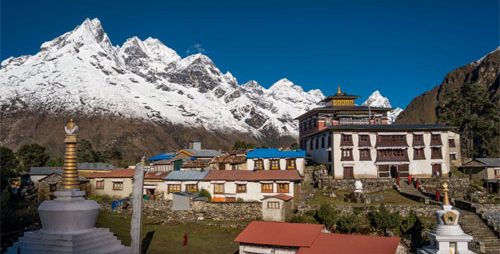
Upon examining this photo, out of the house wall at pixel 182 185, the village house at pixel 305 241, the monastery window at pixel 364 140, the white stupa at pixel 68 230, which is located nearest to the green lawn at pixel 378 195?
the monastery window at pixel 364 140

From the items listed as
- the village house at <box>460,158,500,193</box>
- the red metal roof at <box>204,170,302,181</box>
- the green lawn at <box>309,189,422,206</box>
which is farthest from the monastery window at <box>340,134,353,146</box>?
the village house at <box>460,158,500,193</box>

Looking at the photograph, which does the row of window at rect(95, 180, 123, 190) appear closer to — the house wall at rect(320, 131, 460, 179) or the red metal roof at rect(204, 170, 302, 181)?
the red metal roof at rect(204, 170, 302, 181)

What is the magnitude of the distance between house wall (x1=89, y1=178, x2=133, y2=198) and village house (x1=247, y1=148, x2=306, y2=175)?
576 inches

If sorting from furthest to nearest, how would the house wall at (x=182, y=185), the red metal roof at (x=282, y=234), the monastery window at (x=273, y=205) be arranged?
the house wall at (x=182, y=185) → the monastery window at (x=273, y=205) → the red metal roof at (x=282, y=234)

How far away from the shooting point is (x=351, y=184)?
45.2 metres

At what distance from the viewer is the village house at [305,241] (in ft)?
80.2

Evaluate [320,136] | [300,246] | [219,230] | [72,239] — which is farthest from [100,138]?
[72,239]

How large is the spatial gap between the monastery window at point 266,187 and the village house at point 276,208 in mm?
3903

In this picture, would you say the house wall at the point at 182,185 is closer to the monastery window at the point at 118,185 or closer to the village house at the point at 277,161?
the monastery window at the point at 118,185

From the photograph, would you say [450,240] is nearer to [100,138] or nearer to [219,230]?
[219,230]

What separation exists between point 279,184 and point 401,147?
1791 centimetres

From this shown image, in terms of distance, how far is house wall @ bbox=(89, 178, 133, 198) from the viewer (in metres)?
48.8

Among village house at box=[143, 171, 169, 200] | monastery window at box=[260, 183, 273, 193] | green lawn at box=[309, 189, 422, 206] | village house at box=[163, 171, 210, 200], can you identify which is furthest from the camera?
village house at box=[143, 171, 169, 200]

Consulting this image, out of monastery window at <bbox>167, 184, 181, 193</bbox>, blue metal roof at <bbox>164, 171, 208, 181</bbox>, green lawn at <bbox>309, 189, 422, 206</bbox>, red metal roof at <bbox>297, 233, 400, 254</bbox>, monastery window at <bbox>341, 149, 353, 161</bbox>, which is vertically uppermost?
monastery window at <bbox>341, 149, 353, 161</bbox>
